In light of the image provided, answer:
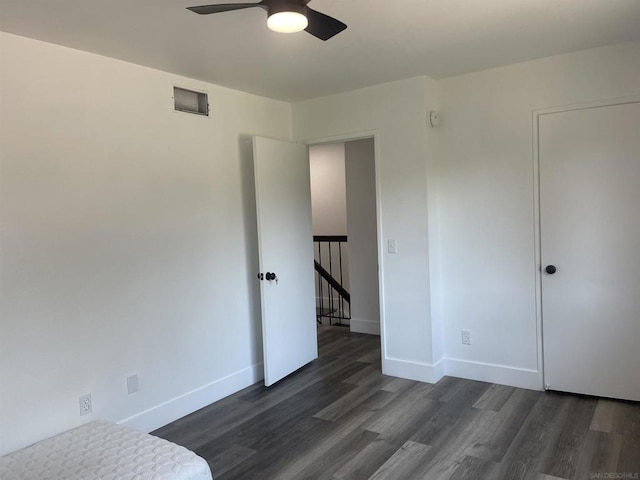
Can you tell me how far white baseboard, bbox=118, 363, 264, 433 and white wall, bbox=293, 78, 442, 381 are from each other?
1.18 meters

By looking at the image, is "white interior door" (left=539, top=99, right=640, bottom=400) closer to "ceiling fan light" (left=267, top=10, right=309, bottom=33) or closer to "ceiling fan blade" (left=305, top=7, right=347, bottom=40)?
"ceiling fan blade" (left=305, top=7, right=347, bottom=40)

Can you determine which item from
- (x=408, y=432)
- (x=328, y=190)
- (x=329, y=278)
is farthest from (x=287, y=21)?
(x=328, y=190)

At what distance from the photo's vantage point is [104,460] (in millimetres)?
2230

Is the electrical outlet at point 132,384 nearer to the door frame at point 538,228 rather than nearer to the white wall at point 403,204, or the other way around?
the white wall at point 403,204

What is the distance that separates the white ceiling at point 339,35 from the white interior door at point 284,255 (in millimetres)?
717

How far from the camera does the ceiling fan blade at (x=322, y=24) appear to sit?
1955mm

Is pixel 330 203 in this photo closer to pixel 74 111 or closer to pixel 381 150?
pixel 381 150

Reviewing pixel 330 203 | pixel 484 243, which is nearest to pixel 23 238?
pixel 484 243

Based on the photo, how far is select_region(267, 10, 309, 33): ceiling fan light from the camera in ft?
6.12

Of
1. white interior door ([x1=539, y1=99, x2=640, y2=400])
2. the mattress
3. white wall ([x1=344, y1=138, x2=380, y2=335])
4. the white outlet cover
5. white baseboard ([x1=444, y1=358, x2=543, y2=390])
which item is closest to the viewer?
the mattress

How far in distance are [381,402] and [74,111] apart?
2.81m

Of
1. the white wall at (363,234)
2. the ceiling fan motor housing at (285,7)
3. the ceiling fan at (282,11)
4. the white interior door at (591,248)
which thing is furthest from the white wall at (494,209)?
the ceiling fan motor housing at (285,7)

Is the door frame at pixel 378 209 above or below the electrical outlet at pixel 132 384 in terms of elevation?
above

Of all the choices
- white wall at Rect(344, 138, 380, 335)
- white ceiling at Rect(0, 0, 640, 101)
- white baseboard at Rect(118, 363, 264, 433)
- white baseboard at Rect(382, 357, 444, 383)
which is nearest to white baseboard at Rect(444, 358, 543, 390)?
white baseboard at Rect(382, 357, 444, 383)
